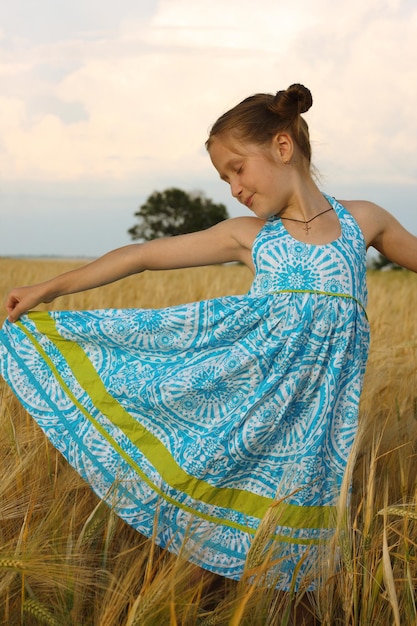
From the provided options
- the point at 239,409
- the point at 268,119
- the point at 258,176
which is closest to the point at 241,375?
the point at 239,409

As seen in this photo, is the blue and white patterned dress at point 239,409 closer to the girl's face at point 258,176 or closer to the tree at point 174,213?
the girl's face at point 258,176

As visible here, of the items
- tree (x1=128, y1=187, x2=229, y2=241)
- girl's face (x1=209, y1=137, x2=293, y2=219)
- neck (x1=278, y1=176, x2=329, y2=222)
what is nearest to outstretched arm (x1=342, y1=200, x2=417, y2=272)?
neck (x1=278, y1=176, x2=329, y2=222)

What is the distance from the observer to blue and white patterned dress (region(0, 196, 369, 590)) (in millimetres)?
1704

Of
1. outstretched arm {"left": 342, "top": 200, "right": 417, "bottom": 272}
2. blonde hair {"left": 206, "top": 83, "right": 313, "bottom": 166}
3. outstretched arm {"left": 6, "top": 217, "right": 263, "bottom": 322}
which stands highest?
blonde hair {"left": 206, "top": 83, "right": 313, "bottom": 166}

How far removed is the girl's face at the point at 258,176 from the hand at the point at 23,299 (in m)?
0.56

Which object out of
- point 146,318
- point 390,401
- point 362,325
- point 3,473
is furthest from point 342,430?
point 390,401

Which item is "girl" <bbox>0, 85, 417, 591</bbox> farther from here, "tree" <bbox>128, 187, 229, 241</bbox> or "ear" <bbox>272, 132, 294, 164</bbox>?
"tree" <bbox>128, 187, 229, 241</bbox>

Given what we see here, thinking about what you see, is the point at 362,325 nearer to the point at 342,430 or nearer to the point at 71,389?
the point at 342,430

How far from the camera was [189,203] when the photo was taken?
3222 cm

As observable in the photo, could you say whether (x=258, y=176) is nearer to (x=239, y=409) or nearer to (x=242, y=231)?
(x=242, y=231)

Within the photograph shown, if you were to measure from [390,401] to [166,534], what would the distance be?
49.7 inches

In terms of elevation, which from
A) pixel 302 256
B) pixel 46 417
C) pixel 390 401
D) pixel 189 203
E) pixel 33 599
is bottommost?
pixel 33 599

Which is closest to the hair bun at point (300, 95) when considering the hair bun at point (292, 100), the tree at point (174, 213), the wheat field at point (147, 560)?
the hair bun at point (292, 100)

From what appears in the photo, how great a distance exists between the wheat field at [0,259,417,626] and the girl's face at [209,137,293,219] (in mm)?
557
